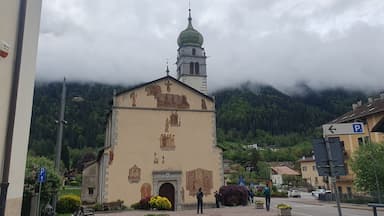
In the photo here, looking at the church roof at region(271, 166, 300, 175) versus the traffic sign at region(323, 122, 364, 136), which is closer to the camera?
the traffic sign at region(323, 122, 364, 136)

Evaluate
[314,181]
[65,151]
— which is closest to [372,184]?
[314,181]

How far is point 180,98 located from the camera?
2753 cm

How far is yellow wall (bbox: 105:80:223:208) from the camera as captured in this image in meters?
24.7

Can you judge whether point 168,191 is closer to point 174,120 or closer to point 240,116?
point 174,120

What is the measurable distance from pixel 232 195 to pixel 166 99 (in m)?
9.53

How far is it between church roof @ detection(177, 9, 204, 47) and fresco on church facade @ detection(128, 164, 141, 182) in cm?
3603

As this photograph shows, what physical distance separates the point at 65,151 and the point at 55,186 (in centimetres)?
5839

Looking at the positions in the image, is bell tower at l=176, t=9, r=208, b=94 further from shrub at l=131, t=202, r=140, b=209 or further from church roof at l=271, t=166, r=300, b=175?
church roof at l=271, t=166, r=300, b=175

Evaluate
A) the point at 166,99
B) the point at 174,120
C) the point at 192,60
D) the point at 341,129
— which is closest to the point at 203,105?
the point at 174,120

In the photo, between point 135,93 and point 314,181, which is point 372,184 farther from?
point 314,181

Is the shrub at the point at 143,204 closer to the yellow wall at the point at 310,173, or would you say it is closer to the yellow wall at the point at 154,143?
the yellow wall at the point at 154,143

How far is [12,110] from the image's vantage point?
17.0ft

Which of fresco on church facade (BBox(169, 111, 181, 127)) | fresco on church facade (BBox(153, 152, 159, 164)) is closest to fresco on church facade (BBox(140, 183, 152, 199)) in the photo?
fresco on church facade (BBox(153, 152, 159, 164))

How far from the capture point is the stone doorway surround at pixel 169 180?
25281 millimetres
